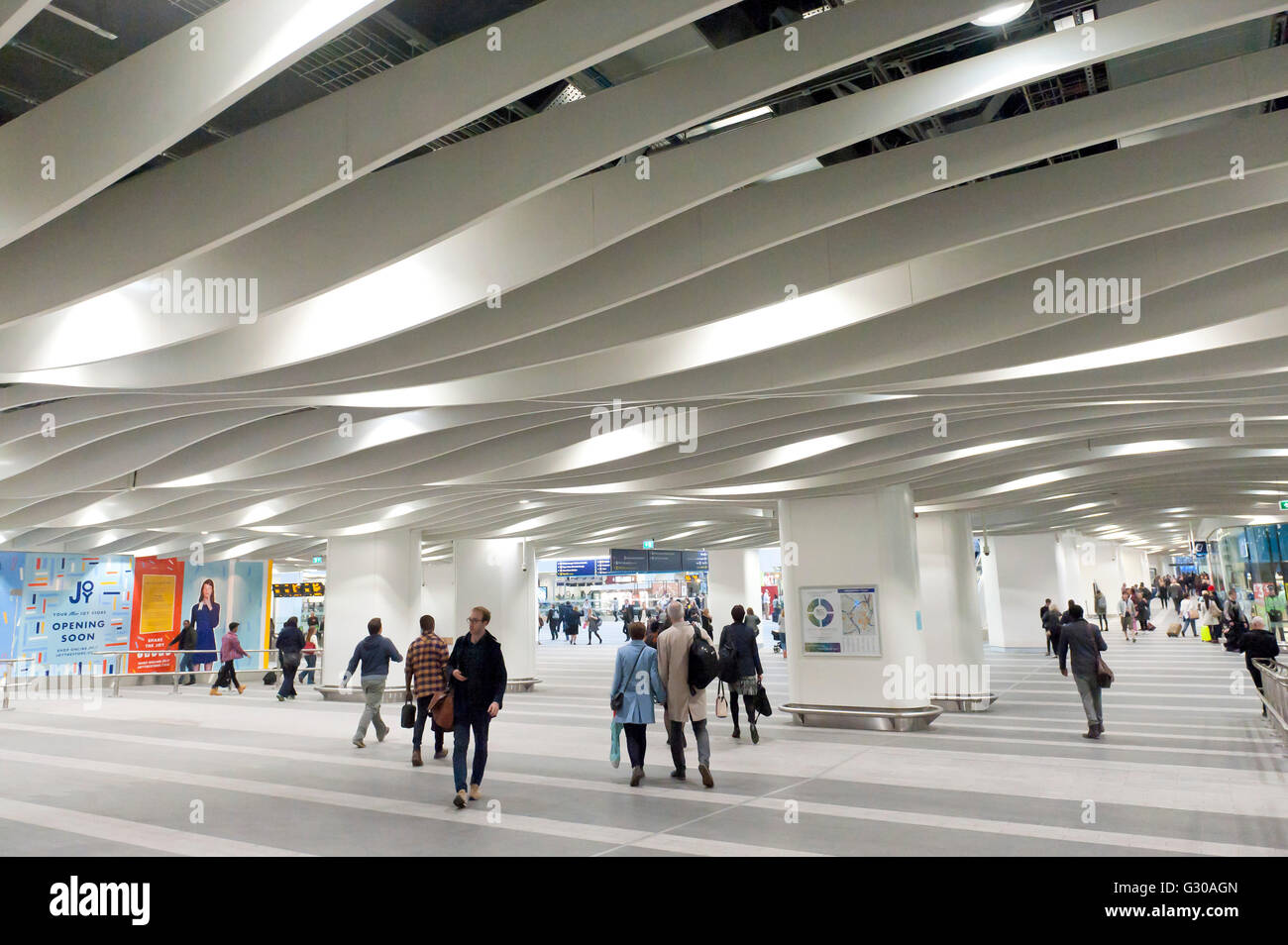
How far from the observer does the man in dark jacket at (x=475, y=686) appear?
881cm

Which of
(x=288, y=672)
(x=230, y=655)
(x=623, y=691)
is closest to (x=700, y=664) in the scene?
(x=623, y=691)

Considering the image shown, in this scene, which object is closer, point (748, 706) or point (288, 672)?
point (748, 706)

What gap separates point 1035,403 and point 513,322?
635 centimetres

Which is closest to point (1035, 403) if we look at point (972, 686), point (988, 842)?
point (988, 842)

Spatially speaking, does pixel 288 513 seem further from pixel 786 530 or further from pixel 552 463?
pixel 786 530

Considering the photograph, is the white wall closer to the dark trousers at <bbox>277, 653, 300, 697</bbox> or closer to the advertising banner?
the dark trousers at <bbox>277, 653, 300, 697</bbox>

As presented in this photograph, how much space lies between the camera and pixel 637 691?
9836 millimetres

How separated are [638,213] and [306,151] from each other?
1.86 meters

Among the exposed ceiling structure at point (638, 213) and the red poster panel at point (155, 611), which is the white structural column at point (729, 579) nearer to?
the red poster panel at point (155, 611)

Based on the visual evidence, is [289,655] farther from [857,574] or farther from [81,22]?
[81,22]

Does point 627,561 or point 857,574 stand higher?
point 627,561

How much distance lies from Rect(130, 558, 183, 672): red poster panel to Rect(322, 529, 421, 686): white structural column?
6.57 m

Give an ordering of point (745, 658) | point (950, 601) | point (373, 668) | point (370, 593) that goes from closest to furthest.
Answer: point (745, 658), point (373, 668), point (950, 601), point (370, 593)

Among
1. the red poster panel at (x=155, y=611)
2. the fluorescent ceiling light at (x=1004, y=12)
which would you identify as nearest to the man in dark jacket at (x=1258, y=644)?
the fluorescent ceiling light at (x=1004, y=12)
